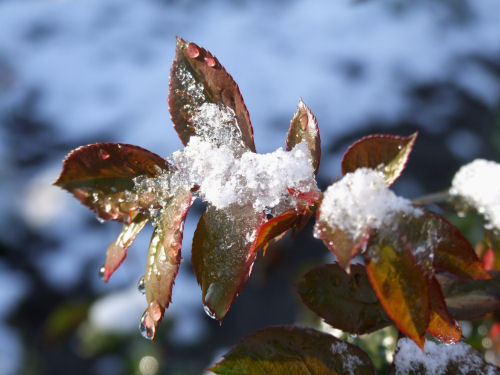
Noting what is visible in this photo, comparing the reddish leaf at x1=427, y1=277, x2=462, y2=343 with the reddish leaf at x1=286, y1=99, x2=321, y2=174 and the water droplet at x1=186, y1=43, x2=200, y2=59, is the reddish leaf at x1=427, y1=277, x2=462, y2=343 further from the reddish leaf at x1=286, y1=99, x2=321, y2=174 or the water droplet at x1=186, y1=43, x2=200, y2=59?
the water droplet at x1=186, y1=43, x2=200, y2=59

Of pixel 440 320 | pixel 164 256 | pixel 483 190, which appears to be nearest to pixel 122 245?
pixel 164 256

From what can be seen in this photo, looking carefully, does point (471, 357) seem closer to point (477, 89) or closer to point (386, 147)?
point (386, 147)

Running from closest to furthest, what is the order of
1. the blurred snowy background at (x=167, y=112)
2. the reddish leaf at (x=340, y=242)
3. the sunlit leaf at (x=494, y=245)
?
the reddish leaf at (x=340, y=242) < the sunlit leaf at (x=494, y=245) < the blurred snowy background at (x=167, y=112)

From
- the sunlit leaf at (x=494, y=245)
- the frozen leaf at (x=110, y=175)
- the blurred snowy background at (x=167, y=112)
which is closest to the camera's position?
the frozen leaf at (x=110, y=175)

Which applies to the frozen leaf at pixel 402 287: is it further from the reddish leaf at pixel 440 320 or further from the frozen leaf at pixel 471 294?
the frozen leaf at pixel 471 294

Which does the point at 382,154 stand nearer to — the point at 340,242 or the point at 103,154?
the point at 340,242

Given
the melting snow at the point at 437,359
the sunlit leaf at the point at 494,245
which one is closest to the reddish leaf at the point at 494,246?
the sunlit leaf at the point at 494,245

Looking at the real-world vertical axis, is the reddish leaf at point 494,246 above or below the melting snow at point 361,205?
below
